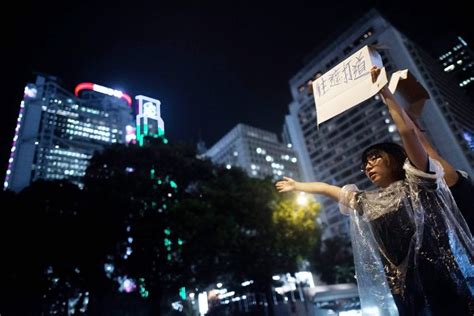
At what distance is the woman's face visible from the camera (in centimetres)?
270

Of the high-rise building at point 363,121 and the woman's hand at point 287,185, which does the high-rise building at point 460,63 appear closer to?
the high-rise building at point 363,121

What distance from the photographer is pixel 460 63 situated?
10369 centimetres

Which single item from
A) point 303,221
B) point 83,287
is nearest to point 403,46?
point 303,221

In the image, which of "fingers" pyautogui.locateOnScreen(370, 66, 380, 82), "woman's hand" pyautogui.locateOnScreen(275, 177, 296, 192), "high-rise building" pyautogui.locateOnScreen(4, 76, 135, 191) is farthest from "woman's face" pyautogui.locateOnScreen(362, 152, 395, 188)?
"high-rise building" pyautogui.locateOnScreen(4, 76, 135, 191)

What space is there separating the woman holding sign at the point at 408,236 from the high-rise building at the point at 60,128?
6953 cm

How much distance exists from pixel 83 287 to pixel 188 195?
9499mm

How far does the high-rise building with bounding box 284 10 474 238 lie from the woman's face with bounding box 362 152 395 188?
70498 millimetres

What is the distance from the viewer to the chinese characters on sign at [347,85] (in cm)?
293

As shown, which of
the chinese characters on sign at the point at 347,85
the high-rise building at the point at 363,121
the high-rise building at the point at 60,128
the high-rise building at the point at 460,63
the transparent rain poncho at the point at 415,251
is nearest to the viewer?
the transparent rain poncho at the point at 415,251

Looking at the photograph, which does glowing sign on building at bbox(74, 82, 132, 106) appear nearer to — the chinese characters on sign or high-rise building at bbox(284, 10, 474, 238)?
high-rise building at bbox(284, 10, 474, 238)

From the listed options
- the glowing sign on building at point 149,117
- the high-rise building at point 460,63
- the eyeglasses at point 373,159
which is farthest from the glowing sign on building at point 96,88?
the high-rise building at point 460,63

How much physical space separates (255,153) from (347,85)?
104456 mm

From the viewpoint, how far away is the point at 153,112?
61.4 m

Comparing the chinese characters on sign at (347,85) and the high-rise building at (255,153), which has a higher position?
the high-rise building at (255,153)
